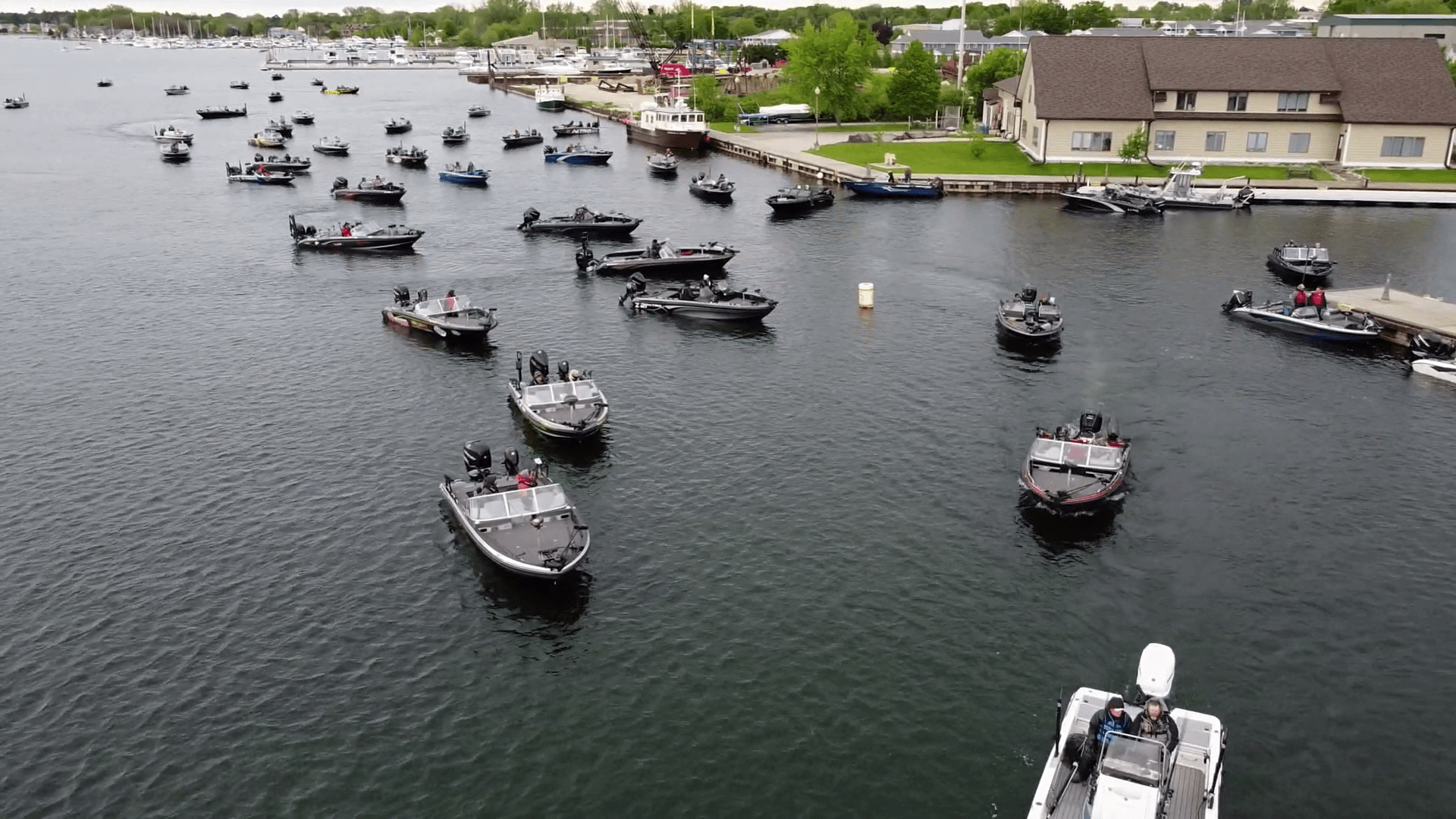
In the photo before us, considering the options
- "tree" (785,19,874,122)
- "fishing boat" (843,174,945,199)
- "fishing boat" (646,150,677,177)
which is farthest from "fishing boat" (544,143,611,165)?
"fishing boat" (843,174,945,199)

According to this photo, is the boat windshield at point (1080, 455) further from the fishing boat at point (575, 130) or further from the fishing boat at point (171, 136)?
the fishing boat at point (171, 136)

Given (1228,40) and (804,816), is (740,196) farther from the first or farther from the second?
(804,816)

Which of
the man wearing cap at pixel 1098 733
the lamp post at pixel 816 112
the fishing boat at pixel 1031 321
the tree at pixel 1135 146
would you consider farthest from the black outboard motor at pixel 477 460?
the lamp post at pixel 816 112

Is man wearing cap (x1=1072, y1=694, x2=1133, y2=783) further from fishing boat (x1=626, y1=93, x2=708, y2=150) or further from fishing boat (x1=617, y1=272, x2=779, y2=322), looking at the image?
fishing boat (x1=626, y1=93, x2=708, y2=150)

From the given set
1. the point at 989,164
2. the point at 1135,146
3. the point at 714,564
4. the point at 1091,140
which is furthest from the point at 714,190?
the point at 714,564

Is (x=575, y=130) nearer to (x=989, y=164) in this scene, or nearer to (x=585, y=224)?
(x=989, y=164)

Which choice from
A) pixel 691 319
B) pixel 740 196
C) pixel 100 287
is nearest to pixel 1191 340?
pixel 691 319
